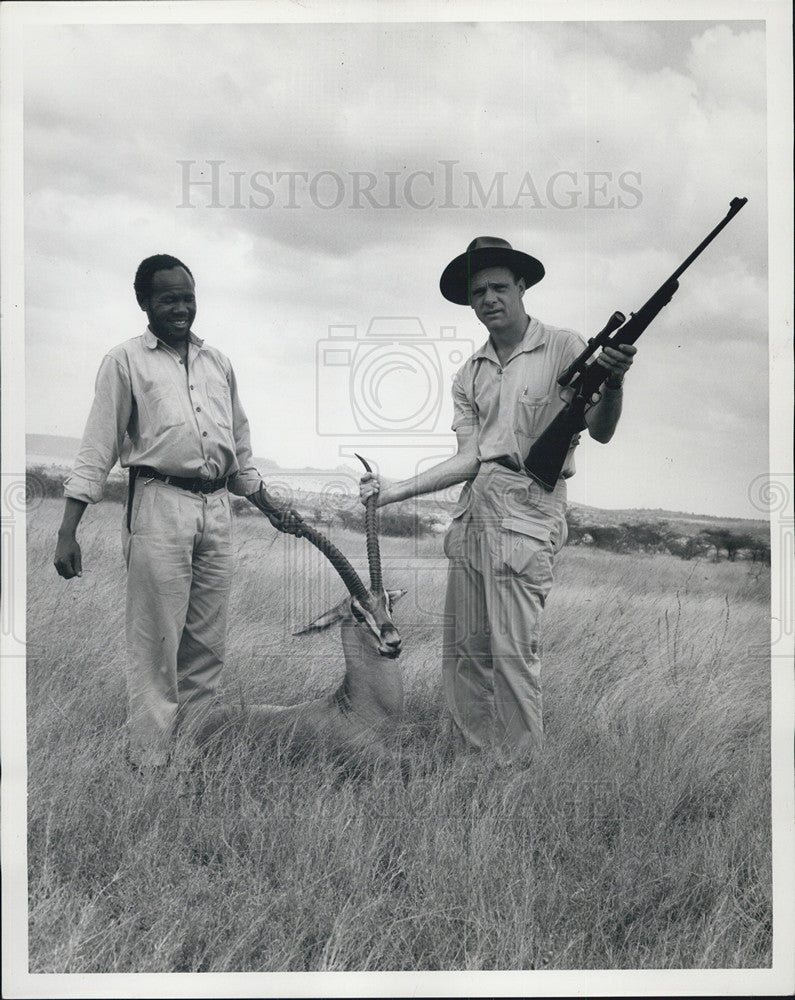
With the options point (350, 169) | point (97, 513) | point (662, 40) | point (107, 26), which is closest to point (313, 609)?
point (97, 513)

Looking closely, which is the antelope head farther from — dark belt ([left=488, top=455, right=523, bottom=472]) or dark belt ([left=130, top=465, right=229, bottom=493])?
dark belt ([left=488, top=455, right=523, bottom=472])

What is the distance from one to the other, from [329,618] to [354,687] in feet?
1.14

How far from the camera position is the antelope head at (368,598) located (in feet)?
13.1

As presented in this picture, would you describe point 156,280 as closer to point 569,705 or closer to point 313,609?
point 313,609

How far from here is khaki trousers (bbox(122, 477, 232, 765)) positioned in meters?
3.98

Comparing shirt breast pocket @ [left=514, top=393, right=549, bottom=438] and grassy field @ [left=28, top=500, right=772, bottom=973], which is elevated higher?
shirt breast pocket @ [left=514, top=393, right=549, bottom=438]

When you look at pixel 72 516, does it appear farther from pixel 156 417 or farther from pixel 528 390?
pixel 528 390

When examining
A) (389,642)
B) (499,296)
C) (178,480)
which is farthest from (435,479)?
(178,480)

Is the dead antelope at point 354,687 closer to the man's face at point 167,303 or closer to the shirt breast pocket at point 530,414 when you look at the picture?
the shirt breast pocket at point 530,414

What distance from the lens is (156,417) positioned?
156 inches

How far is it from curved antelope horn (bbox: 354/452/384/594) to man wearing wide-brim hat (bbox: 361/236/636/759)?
0.22 ft

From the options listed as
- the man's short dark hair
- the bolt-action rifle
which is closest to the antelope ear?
the bolt-action rifle

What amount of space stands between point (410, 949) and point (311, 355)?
8.86ft

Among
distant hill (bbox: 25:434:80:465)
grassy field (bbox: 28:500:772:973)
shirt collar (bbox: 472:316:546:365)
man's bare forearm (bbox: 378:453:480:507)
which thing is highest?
shirt collar (bbox: 472:316:546:365)
